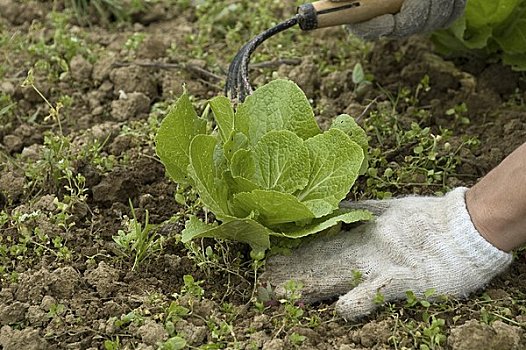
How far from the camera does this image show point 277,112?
94.3 inches

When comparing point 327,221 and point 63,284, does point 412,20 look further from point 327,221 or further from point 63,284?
point 63,284

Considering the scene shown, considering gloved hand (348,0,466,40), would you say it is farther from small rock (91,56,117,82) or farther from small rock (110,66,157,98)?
small rock (91,56,117,82)

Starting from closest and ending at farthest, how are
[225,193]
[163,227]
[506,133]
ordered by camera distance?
[225,193] → [163,227] → [506,133]

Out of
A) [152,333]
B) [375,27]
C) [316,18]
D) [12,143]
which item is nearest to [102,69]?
[12,143]

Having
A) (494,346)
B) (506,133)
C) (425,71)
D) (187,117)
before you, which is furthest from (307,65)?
(494,346)

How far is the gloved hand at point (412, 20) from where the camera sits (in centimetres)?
273

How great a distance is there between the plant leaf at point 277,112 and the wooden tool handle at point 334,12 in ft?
1.09

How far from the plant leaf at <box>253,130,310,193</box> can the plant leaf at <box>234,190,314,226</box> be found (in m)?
0.10

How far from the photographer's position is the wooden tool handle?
264 centimetres

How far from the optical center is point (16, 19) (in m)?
3.57

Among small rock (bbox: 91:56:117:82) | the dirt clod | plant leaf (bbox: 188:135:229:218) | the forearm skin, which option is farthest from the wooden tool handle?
the dirt clod

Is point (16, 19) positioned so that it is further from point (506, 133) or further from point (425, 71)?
point (506, 133)

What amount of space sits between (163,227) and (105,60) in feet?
3.08

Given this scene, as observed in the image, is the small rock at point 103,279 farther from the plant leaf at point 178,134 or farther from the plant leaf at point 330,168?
the plant leaf at point 330,168
